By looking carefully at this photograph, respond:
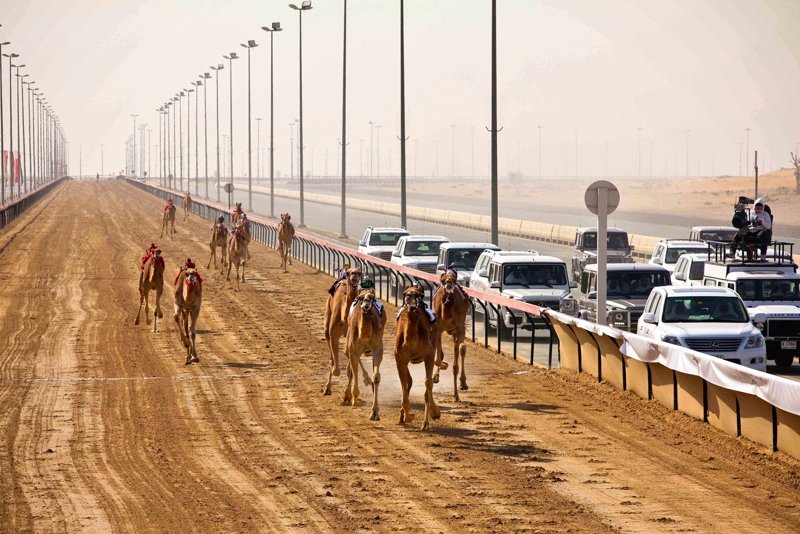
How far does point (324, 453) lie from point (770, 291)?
12519mm

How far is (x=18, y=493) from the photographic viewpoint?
13.7 metres

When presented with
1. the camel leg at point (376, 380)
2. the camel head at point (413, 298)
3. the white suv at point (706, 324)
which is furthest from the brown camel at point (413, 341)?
the white suv at point (706, 324)

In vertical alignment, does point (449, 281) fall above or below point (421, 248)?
above

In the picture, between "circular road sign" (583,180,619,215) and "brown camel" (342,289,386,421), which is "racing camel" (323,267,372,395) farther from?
"circular road sign" (583,180,619,215)

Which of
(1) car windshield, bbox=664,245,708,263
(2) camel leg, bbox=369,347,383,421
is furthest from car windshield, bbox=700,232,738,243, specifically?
(2) camel leg, bbox=369,347,383,421

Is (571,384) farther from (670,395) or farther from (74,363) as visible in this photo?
(74,363)

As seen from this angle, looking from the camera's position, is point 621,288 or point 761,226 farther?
point 621,288

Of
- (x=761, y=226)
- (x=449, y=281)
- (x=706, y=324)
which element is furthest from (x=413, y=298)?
(x=761, y=226)

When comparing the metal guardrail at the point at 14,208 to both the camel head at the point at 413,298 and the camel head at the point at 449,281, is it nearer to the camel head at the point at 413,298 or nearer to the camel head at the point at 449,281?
the camel head at the point at 449,281

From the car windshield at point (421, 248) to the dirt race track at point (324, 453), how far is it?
39.4ft

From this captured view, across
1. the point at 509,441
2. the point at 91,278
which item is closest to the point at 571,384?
the point at 509,441

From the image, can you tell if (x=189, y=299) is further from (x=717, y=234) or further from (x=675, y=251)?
(x=717, y=234)

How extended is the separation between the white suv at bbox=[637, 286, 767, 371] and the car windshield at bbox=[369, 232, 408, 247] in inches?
836

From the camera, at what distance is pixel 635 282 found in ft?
90.4
